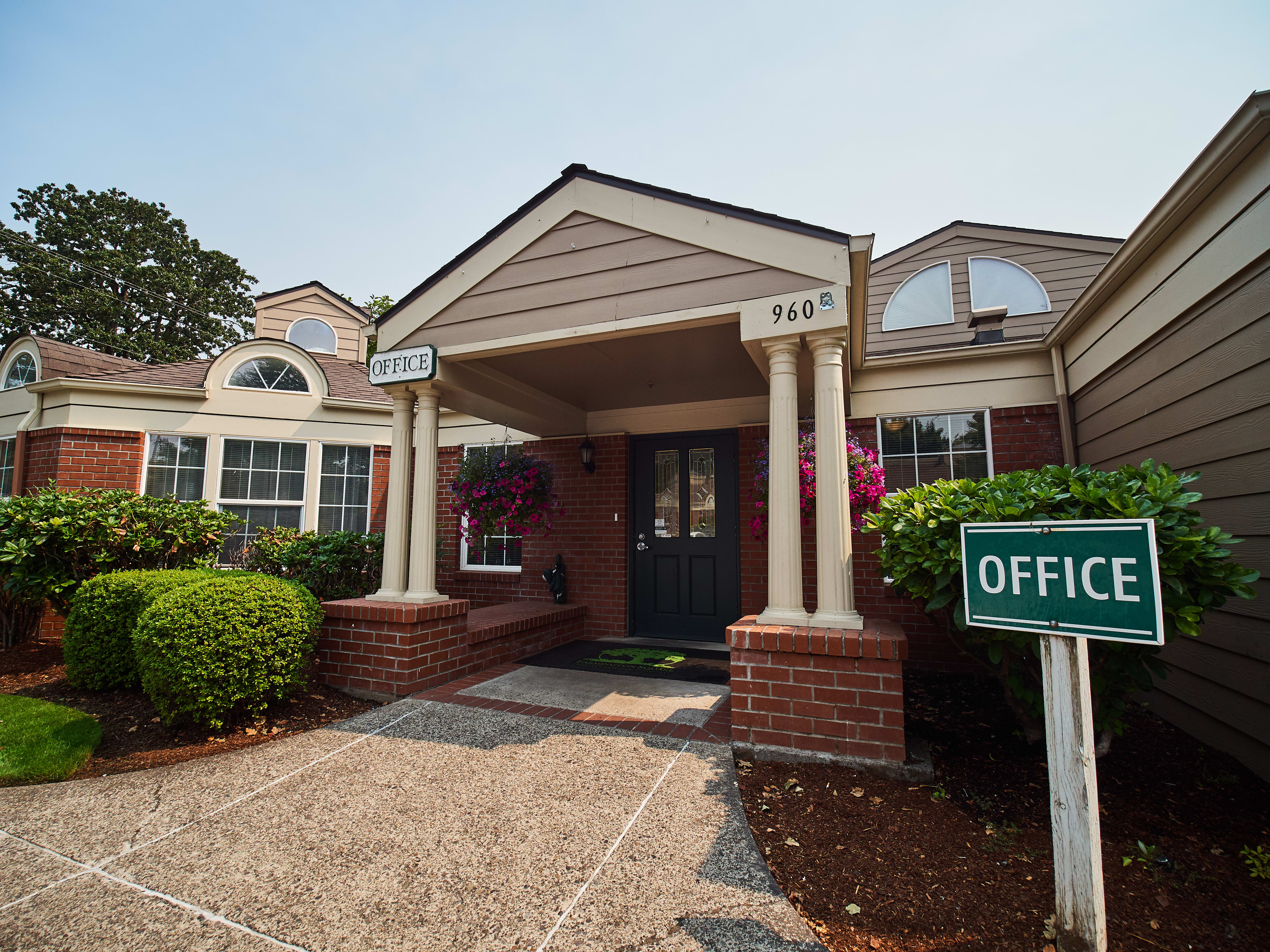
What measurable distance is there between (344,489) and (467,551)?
7.85 ft

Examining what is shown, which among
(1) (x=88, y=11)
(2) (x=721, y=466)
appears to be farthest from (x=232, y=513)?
(2) (x=721, y=466)

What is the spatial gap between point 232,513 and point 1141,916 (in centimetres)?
898

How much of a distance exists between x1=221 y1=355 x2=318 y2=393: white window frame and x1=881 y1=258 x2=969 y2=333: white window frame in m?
7.87

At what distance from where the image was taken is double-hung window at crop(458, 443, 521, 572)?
22.8ft

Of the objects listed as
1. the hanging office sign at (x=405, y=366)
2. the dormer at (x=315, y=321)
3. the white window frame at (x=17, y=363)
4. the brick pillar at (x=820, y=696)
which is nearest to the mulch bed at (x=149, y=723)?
the hanging office sign at (x=405, y=366)

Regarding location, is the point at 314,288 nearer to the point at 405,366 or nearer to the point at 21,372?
the point at 21,372

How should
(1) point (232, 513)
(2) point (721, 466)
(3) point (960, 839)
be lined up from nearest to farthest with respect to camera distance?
(3) point (960, 839)
(2) point (721, 466)
(1) point (232, 513)

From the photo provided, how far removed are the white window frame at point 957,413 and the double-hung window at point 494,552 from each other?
4.12 meters

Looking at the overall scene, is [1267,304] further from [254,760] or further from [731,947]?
[254,760]

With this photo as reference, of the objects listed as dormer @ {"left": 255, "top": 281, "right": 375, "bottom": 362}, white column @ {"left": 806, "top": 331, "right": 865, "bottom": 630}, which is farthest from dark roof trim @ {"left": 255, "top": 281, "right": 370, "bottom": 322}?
white column @ {"left": 806, "top": 331, "right": 865, "bottom": 630}

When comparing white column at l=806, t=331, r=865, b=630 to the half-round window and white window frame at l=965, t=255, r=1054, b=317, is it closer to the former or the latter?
white window frame at l=965, t=255, r=1054, b=317

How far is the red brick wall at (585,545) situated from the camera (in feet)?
20.5

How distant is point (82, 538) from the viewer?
199 inches

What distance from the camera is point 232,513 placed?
7469 millimetres
